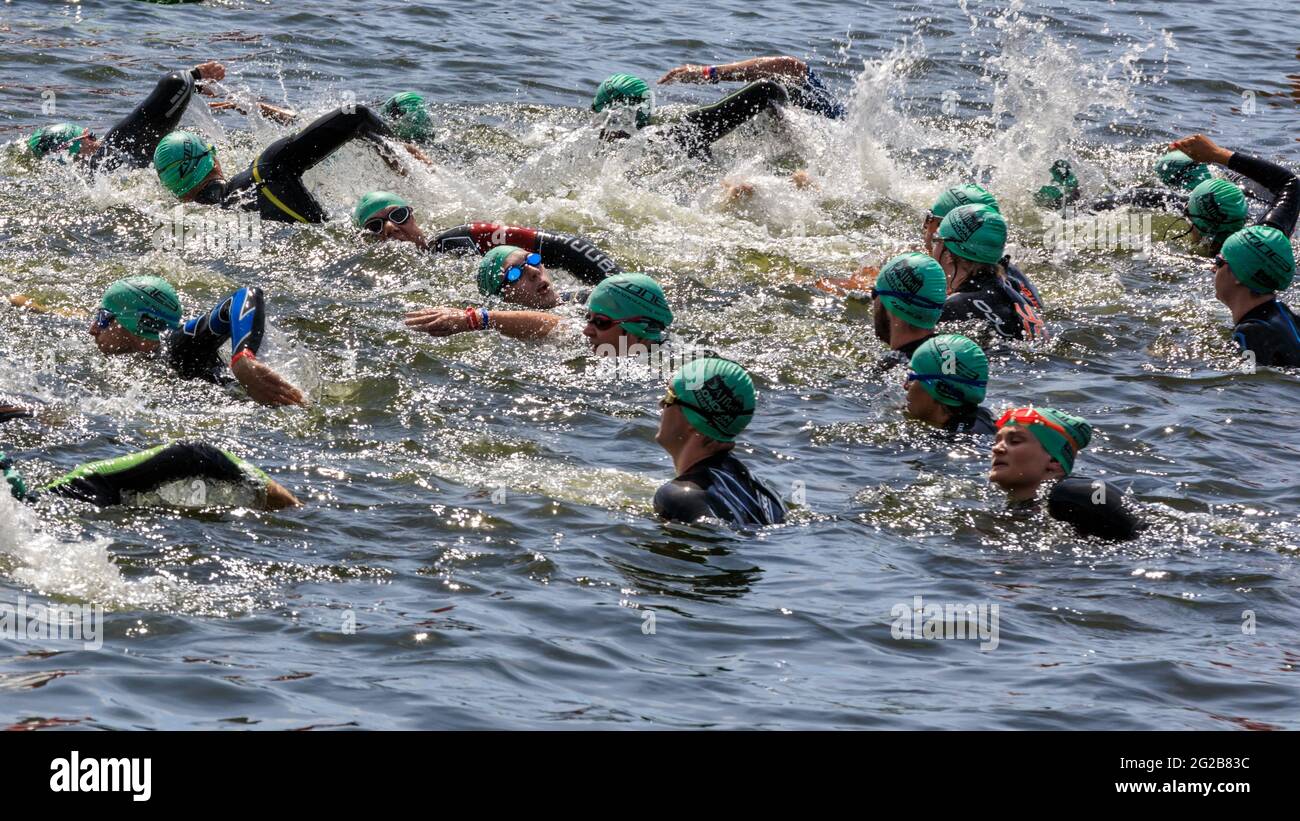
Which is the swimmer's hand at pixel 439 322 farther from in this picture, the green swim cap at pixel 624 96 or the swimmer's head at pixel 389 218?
the green swim cap at pixel 624 96

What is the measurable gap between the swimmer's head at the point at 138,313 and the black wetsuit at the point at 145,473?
251cm

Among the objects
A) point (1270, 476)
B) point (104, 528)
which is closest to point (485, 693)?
point (104, 528)

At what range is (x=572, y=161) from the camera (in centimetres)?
1567

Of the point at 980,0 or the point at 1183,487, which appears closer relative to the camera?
the point at 1183,487

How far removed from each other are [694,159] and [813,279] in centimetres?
341

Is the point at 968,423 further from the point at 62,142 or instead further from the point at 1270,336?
the point at 62,142

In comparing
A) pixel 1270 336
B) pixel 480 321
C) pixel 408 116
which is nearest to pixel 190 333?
pixel 480 321

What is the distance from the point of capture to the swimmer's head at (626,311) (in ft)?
34.9

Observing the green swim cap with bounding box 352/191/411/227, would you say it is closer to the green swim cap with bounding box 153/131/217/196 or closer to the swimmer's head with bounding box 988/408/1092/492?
the green swim cap with bounding box 153/131/217/196

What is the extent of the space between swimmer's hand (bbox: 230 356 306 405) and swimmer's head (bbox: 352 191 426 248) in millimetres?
3415

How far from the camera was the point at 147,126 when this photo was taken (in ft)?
49.6

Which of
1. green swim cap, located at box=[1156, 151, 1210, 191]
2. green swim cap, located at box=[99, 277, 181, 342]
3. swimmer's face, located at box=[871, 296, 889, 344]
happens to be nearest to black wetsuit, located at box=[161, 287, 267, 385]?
green swim cap, located at box=[99, 277, 181, 342]

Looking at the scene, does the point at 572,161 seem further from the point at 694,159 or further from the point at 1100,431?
the point at 1100,431
